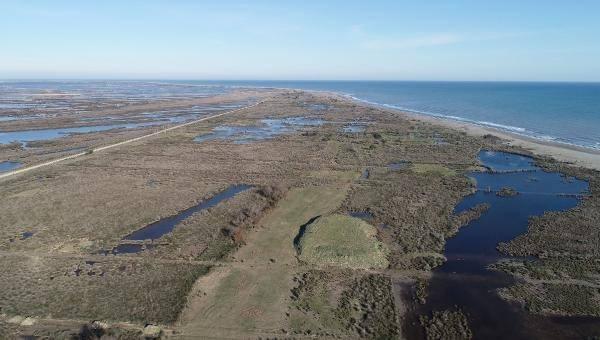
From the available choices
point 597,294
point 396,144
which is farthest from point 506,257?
point 396,144

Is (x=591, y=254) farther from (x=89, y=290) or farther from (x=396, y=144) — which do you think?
(x=396, y=144)

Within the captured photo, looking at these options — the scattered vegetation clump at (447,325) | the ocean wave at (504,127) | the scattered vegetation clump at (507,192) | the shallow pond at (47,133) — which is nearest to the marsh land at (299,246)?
the scattered vegetation clump at (447,325)

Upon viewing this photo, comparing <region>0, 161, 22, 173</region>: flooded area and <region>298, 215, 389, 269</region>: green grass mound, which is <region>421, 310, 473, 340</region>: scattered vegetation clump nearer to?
<region>298, 215, 389, 269</region>: green grass mound

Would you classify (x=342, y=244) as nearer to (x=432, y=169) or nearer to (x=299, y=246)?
(x=299, y=246)

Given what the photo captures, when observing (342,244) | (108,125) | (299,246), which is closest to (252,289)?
(299,246)

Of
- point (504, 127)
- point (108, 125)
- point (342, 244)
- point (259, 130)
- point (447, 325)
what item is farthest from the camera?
point (504, 127)

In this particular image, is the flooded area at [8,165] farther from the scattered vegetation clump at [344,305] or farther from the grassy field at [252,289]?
the scattered vegetation clump at [344,305]
